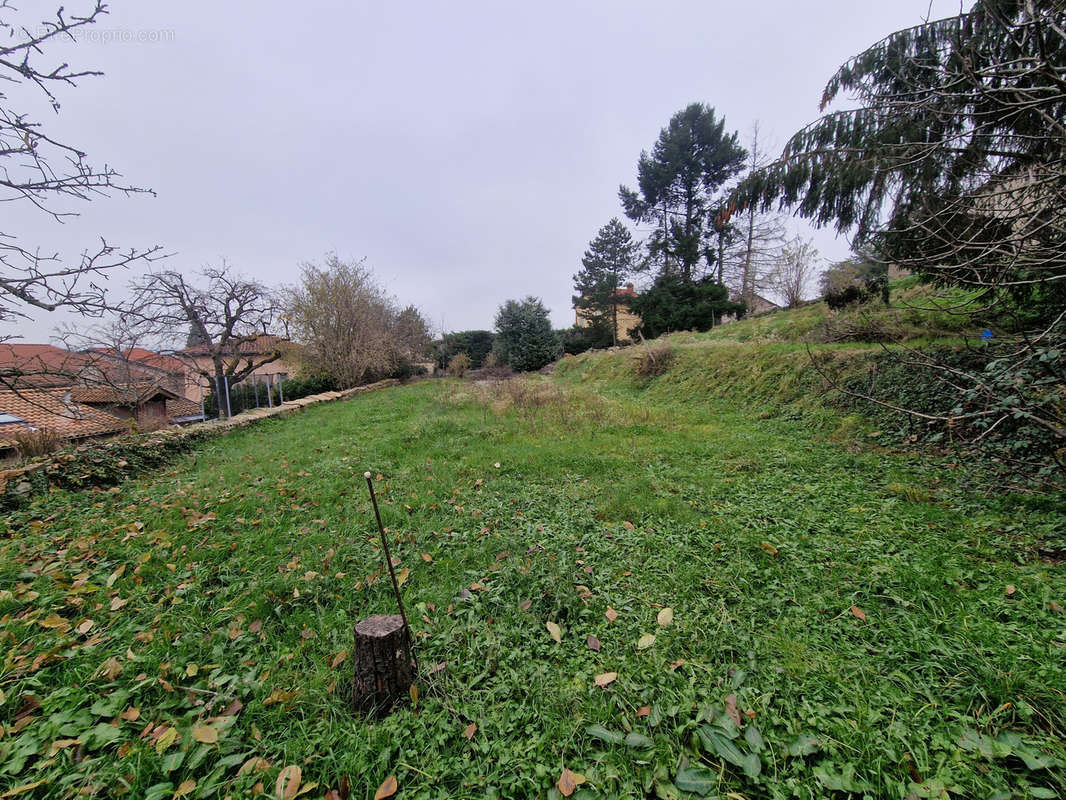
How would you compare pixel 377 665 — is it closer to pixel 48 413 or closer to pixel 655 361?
pixel 48 413

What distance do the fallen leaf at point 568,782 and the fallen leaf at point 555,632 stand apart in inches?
25.9

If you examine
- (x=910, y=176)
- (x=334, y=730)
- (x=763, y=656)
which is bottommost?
(x=763, y=656)

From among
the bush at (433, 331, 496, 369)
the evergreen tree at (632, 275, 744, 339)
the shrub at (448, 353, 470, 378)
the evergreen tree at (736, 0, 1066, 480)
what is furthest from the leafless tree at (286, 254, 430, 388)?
the evergreen tree at (736, 0, 1066, 480)

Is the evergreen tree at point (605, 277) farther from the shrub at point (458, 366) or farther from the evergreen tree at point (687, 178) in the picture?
the shrub at point (458, 366)

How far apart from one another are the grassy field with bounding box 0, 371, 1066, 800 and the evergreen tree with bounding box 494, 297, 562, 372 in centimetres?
1491

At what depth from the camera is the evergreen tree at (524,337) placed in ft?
61.1

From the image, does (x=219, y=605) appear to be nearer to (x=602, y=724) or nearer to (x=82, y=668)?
(x=82, y=668)

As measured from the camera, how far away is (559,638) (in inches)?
80.0

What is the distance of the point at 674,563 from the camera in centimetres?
262

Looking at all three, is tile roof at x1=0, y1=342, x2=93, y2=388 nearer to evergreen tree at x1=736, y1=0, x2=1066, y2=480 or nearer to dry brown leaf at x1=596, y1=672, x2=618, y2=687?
dry brown leaf at x1=596, y1=672, x2=618, y2=687

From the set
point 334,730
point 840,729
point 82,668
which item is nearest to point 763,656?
point 840,729

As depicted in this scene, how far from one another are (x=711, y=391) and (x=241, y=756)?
27.5 feet

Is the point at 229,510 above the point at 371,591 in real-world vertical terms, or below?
above

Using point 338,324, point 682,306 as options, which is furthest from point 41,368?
point 682,306
